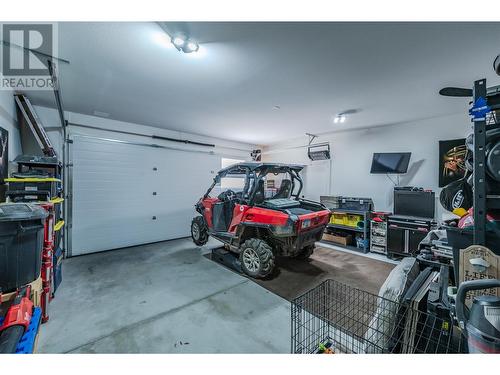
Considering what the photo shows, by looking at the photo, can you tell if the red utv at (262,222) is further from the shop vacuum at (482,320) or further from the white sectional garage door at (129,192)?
the shop vacuum at (482,320)

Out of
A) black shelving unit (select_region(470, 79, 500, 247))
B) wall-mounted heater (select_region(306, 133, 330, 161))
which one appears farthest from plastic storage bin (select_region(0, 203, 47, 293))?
wall-mounted heater (select_region(306, 133, 330, 161))

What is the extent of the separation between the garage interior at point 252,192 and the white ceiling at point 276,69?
3 cm

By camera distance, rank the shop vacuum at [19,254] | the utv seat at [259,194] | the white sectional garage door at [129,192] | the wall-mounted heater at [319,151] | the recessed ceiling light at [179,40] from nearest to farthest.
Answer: the shop vacuum at [19,254]
the recessed ceiling light at [179,40]
the utv seat at [259,194]
the white sectional garage door at [129,192]
the wall-mounted heater at [319,151]

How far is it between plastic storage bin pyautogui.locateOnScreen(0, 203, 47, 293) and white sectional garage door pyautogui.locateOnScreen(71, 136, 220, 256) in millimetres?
3031

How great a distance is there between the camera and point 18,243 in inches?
64.6

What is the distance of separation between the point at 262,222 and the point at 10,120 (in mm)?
4003

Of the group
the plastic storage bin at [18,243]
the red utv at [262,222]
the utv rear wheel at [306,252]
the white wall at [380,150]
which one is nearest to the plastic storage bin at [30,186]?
the plastic storage bin at [18,243]

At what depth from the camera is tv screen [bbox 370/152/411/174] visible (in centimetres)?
445

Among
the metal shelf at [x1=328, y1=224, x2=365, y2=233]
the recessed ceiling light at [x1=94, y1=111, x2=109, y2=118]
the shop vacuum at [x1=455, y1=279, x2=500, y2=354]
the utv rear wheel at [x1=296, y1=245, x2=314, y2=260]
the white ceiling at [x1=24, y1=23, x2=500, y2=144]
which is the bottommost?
the utv rear wheel at [x1=296, y1=245, x2=314, y2=260]

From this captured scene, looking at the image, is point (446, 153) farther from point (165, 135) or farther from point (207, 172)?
point (165, 135)

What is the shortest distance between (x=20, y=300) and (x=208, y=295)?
1.74 m

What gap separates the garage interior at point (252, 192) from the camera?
1239 mm

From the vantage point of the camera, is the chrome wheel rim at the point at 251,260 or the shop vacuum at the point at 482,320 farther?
the chrome wheel rim at the point at 251,260

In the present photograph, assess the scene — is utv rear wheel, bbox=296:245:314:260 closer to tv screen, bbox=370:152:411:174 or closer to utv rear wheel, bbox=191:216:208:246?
utv rear wheel, bbox=191:216:208:246
